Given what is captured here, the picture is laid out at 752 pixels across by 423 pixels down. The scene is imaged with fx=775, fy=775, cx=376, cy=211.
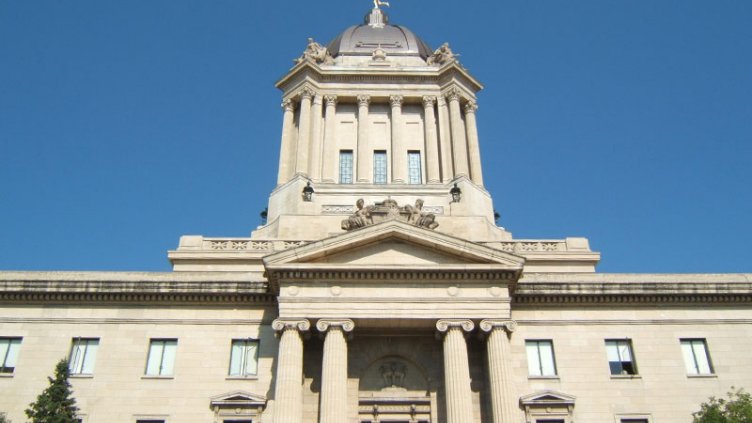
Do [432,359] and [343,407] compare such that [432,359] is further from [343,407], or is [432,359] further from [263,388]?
[263,388]

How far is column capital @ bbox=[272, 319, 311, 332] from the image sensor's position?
28141mm

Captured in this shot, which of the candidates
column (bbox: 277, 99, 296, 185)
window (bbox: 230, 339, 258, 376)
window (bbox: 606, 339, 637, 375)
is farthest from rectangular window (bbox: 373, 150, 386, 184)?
window (bbox: 606, 339, 637, 375)

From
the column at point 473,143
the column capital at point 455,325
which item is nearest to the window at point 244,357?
the column capital at point 455,325

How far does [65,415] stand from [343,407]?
30.0ft

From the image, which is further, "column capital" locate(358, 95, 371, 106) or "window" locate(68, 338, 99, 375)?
"column capital" locate(358, 95, 371, 106)

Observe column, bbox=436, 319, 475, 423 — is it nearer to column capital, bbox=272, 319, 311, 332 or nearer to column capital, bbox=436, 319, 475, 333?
column capital, bbox=436, 319, 475, 333

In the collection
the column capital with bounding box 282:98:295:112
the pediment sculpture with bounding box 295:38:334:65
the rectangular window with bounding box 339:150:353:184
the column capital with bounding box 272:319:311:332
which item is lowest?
the column capital with bounding box 272:319:311:332

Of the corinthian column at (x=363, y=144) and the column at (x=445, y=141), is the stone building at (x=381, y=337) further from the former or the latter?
the column at (x=445, y=141)

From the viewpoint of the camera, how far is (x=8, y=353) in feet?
97.9

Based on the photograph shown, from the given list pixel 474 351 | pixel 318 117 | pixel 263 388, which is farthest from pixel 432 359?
pixel 318 117

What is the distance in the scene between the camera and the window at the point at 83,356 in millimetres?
29516

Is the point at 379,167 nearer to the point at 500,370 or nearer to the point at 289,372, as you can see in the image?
the point at 500,370

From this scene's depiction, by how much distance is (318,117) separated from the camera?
45250 millimetres

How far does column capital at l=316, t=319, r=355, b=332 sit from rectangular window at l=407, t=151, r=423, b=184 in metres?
16.4
